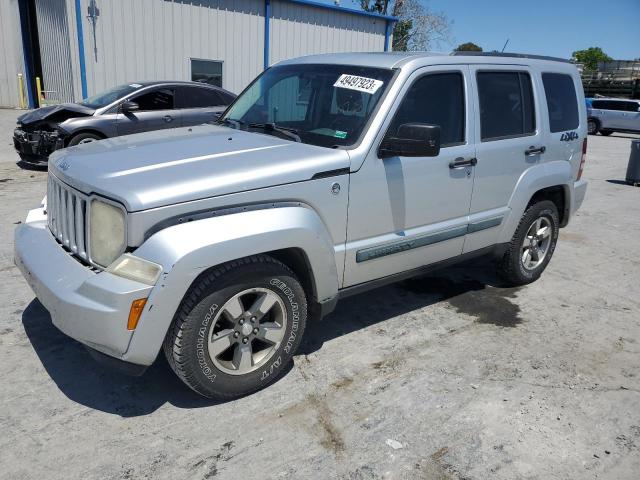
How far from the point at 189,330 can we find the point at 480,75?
291 cm

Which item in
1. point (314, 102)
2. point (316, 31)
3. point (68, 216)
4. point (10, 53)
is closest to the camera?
point (68, 216)

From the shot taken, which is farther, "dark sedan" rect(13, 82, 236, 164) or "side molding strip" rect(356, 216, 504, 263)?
"dark sedan" rect(13, 82, 236, 164)

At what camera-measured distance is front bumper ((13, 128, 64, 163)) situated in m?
8.76

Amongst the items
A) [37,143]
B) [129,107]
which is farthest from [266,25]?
[37,143]

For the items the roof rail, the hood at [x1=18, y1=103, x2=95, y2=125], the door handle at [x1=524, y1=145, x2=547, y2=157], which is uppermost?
the roof rail

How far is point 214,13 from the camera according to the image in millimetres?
15438

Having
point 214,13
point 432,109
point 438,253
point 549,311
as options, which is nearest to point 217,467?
point 438,253

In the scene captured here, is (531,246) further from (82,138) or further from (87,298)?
(82,138)

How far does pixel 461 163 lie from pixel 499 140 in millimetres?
555

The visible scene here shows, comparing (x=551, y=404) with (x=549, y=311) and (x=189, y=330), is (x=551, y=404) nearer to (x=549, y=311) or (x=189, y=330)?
(x=549, y=311)

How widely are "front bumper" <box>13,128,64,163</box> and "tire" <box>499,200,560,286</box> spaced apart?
23.2 ft

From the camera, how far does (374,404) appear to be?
3168 mm

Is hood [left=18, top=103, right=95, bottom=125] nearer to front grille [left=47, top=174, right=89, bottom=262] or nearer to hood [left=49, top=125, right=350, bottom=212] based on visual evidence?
hood [left=49, top=125, right=350, bottom=212]

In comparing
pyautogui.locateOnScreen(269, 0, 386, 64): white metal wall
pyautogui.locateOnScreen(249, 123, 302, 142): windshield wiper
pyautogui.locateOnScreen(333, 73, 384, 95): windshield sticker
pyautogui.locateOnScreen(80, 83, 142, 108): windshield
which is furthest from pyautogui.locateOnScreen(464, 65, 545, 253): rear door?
pyautogui.locateOnScreen(269, 0, 386, 64): white metal wall
